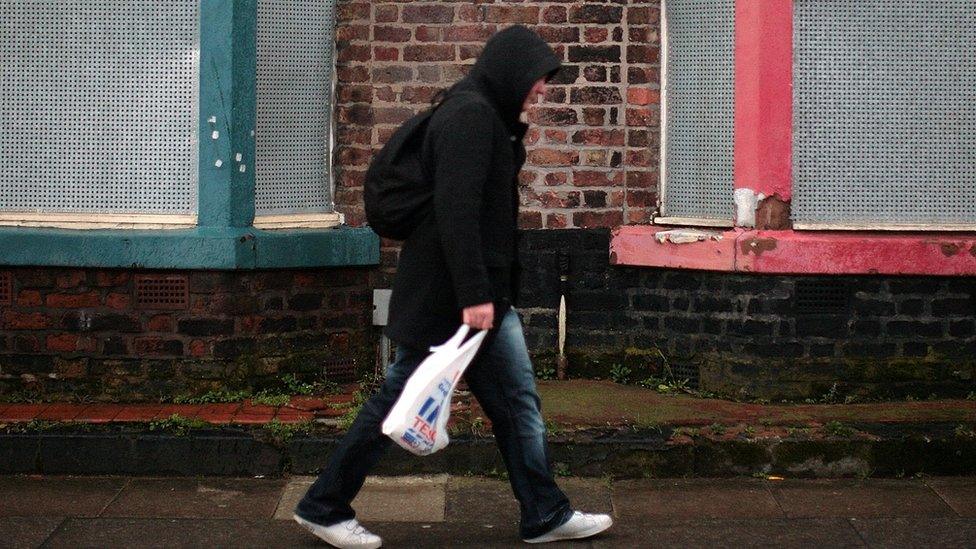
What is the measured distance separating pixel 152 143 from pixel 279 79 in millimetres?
740

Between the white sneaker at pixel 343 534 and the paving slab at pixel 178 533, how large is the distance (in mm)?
185

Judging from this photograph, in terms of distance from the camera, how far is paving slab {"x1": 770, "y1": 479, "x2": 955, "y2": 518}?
5.98m

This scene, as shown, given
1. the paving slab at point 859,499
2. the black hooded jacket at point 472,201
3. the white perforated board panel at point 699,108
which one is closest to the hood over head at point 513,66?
the black hooded jacket at point 472,201

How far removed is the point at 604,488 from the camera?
639cm

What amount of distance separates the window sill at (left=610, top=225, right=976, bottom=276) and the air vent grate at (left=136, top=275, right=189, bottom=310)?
102 inches

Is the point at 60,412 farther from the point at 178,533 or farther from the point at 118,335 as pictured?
the point at 178,533

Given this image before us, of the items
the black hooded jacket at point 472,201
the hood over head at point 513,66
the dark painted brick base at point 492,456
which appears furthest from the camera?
the dark painted brick base at point 492,456

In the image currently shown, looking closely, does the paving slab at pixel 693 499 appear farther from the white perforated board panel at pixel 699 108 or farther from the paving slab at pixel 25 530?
the paving slab at pixel 25 530

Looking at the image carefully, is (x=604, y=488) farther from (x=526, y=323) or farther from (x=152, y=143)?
(x=152, y=143)

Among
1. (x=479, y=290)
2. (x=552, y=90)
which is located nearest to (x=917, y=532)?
(x=479, y=290)

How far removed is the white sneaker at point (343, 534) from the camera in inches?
210

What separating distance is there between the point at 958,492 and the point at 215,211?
378cm

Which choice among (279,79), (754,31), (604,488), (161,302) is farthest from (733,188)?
(161,302)

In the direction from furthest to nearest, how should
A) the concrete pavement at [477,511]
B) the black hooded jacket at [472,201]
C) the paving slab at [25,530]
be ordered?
the concrete pavement at [477,511] < the paving slab at [25,530] < the black hooded jacket at [472,201]
